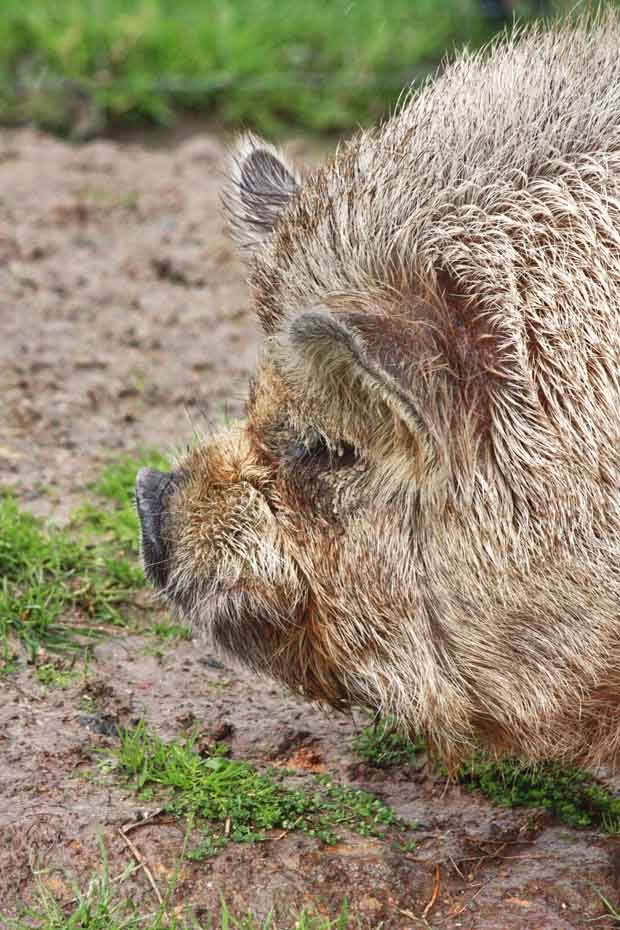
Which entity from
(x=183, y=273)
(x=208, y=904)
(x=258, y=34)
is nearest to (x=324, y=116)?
(x=258, y=34)

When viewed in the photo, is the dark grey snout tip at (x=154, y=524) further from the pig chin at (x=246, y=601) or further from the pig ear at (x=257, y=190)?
the pig ear at (x=257, y=190)

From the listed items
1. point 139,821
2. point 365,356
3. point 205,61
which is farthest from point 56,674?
point 205,61

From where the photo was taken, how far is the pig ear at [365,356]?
3072mm

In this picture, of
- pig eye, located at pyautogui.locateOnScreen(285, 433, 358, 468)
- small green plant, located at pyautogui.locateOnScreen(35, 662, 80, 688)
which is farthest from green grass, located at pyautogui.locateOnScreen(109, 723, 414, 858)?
pig eye, located at pyautogui.locateOnScreen(285, 433, 358, 468)

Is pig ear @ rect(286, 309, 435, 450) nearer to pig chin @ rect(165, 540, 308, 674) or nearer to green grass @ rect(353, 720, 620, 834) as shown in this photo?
pig chin @ rect(165, 540, 308, 674)

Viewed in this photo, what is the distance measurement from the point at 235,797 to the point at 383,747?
568 mm

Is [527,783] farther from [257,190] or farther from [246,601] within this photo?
[257,190]

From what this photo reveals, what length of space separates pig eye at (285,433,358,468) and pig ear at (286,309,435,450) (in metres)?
0.18

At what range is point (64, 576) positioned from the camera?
456 centimetres

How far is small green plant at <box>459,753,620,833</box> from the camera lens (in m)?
3.97

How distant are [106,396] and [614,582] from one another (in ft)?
10.1

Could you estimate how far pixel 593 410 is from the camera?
3182 millimetres

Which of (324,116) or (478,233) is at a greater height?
(324,116)

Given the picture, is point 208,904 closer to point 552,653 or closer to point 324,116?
point 552,653
